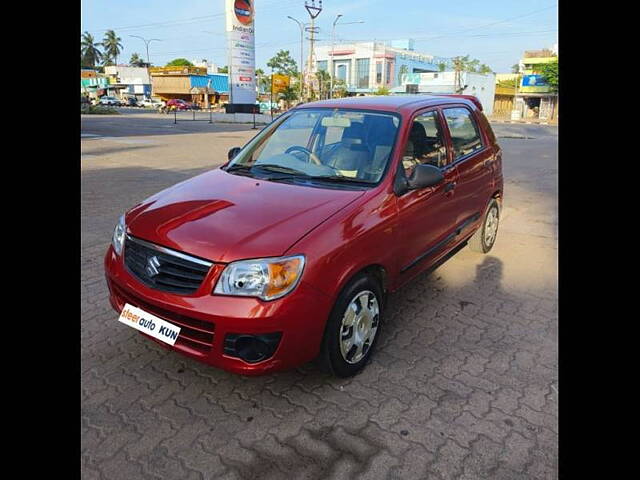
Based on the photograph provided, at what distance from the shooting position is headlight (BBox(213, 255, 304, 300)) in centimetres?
246

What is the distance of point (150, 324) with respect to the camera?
270 centimetres

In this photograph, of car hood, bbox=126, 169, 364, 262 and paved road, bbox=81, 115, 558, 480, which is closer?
paved road, bbox=81, 115, 558, 480

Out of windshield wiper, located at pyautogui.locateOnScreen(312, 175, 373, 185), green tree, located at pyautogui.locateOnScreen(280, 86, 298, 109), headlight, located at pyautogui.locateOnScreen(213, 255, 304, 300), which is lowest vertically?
headlight, located at pyautogui.locateOnScreen(213, 255, 304, 300)

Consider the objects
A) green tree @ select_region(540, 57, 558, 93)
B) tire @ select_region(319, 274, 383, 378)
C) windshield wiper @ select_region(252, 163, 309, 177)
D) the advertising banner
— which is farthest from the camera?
green tree @ select_region(540, 57, 558, 93)

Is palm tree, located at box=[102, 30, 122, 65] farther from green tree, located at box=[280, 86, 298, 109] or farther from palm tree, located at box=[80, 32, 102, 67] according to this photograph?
green tree, located at box=[280, 86, 298, 109]

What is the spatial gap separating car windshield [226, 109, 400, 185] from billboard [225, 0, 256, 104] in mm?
36731

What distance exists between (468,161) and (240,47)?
1473 inches

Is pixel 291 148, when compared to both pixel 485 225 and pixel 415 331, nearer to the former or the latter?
pixel 415 331

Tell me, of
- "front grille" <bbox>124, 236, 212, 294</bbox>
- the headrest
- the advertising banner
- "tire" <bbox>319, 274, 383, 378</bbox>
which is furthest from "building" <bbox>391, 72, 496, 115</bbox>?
"front grille" <bbox>124, 236, 212, 294</bbox>

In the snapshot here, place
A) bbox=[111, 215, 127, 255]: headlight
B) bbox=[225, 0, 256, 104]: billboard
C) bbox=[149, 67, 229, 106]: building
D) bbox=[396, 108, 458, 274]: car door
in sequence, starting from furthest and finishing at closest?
bbox=[149, 67, 229, 106]: building < bbox=[225, 0, 256, 104]: billboard < bbox=[396, 108, 458, 274]: car door < bbox=[111, 215, 127, 255]: headlight

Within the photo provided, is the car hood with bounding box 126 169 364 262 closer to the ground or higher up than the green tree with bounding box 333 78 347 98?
closer to the ground

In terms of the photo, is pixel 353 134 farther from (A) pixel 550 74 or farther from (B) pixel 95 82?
(B) pixel 95 82

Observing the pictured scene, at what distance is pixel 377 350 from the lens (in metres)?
3.40

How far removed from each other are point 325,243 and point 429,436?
118cm
